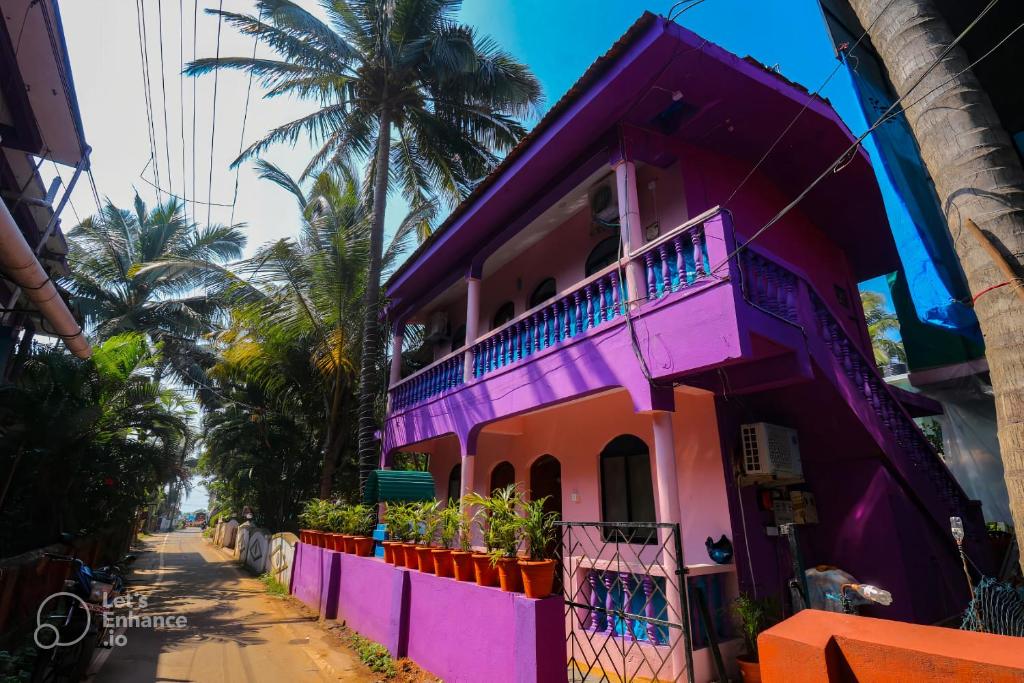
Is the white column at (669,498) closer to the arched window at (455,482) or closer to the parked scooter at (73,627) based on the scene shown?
the parked scooter at (73,627)

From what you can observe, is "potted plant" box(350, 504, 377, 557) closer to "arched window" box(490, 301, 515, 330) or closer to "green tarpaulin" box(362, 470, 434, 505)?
"green tarpaulin" box(362, 470, 434, 505)

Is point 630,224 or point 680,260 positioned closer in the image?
point 680,260

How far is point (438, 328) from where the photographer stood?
1198 cm

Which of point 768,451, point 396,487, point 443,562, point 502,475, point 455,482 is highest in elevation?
point 768,451

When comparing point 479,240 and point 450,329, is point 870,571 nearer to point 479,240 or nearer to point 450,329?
point 479,240

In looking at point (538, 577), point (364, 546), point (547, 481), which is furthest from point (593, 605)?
point (364, 546)

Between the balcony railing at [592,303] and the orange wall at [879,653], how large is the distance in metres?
3.18

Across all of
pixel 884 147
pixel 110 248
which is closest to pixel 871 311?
pixel 884 147

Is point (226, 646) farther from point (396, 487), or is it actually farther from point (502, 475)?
point (502, 475)

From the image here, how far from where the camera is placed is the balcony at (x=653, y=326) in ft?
15.1

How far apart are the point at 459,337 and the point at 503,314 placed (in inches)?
71.7

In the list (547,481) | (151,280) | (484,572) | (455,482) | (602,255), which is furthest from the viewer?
(151,280)

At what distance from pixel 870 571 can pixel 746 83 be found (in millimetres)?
6002

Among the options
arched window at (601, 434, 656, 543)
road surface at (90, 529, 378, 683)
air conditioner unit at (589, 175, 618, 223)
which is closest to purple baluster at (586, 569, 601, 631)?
arched window at (601, 434, 656, 543)
